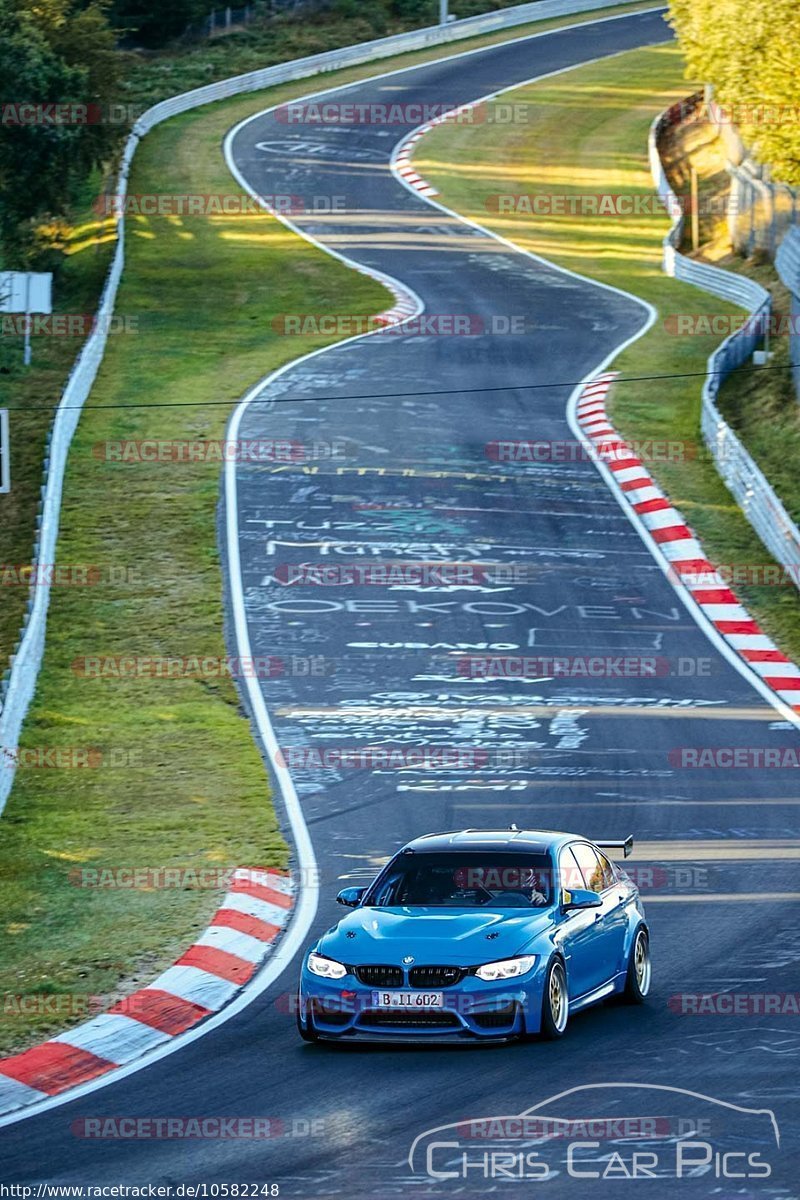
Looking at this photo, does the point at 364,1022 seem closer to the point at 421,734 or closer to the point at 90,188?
the point at 421,734

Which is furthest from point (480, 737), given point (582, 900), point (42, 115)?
point (42, 115)

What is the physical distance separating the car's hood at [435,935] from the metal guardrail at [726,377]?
19.1 metres

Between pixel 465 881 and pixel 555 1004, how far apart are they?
125 centimetres

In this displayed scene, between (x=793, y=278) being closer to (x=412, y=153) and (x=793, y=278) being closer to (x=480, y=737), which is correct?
(x=480, y=737)

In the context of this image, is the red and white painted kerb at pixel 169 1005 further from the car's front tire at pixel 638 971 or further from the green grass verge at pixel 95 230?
the green grass verge at pixel 95 230

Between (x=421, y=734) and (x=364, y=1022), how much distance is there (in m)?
11.5

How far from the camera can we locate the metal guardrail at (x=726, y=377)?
32.5 meters

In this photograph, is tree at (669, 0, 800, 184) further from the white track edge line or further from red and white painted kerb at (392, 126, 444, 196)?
red and white painted kerb at (392, 126, 444, 196)

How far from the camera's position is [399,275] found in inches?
2142

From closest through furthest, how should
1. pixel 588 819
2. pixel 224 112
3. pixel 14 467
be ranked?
1. pixel 588 819
2. pixel 14 467
3. pixel 224 112

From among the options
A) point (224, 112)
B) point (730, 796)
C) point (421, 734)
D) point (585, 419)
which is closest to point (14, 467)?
point (585, 419)

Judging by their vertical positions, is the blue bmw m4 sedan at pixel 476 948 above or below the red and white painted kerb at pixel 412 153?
below

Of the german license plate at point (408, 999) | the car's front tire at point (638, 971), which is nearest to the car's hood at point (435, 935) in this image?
the german license plate at point (408, 999)

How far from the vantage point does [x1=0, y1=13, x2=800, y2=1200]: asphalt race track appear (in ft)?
34.4
